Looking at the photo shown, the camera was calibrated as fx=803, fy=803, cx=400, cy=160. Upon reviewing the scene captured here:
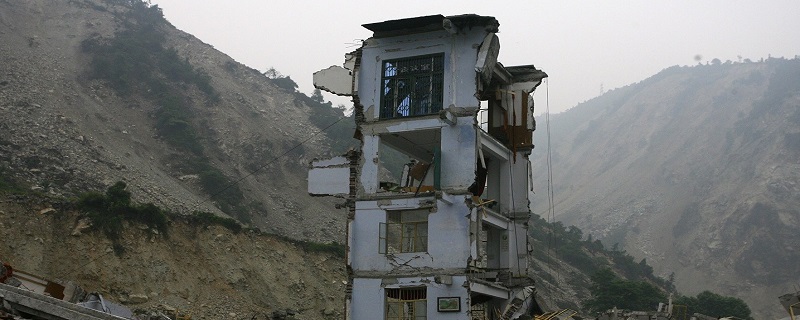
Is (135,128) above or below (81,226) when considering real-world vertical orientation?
above

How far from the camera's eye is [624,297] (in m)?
57.8

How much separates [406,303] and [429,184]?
4000 mm

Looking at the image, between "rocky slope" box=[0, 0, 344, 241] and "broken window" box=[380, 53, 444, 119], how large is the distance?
27.8 metres

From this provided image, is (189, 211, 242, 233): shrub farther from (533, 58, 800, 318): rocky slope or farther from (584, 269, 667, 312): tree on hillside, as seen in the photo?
(533, 58, 800, 318): rocky slope

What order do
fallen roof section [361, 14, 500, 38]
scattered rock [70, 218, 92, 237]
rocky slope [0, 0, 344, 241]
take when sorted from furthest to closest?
rocky slope [0, 0, 344, 241], scattered rock [70, 218, 92, 237], fallen roof section [361, 14, 500, 38]

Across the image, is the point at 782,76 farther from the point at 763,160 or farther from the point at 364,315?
the point at 364,315

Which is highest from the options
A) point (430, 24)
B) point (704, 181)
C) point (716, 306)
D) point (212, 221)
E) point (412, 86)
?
point (704, 181)

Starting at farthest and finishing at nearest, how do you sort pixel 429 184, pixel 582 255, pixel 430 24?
1. pixel 582 255
2. pixel 429 184
3. pixel 430 24

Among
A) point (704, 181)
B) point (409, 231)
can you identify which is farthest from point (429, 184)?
point (704, 181)

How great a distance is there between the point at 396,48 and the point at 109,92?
52.9 meters

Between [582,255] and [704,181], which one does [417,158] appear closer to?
[582,255]

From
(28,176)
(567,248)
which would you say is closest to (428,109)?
(28,176)

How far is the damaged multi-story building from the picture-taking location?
24797 mm

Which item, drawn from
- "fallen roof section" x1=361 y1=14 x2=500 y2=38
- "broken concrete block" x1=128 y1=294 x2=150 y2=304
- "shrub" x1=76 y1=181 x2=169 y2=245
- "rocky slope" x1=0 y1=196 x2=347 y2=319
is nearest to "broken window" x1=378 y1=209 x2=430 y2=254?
"fallen roof section" x1=361 y1=14 x2=500 y2=38
